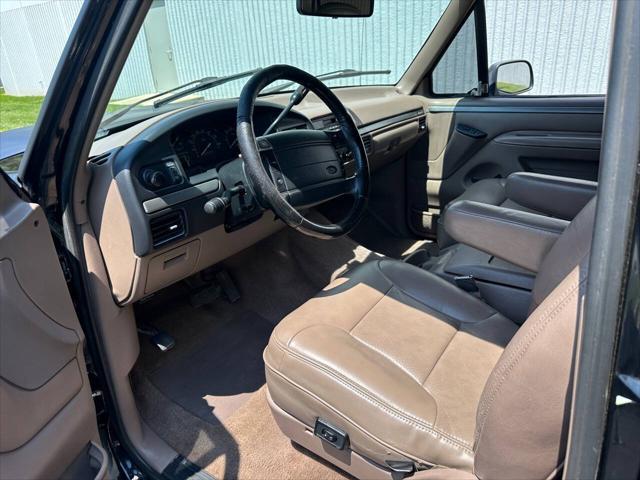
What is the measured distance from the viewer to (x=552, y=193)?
195 centimetres

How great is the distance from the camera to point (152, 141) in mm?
1444

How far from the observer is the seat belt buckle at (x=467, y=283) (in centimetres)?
173

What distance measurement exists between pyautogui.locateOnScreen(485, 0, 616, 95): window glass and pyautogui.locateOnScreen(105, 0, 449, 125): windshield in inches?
31.8

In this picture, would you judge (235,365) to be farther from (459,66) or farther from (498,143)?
(459,66)

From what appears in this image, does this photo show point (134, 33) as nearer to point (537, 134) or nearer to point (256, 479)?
point (256, 479)

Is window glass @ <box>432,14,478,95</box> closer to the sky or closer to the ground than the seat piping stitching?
closer to the sky

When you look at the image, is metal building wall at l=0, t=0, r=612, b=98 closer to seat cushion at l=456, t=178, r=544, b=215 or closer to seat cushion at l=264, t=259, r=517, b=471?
seat cushion at l=456, t=178, r=544, b=215

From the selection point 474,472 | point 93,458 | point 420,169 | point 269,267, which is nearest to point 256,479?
point 93,458

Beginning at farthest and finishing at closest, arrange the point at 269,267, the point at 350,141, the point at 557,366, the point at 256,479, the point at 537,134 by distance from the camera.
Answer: the point at 537,134 → the point at 269,267 → the point at 350,141 → the point at 256,479 → the point at 557,366

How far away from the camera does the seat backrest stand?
727 millimetres

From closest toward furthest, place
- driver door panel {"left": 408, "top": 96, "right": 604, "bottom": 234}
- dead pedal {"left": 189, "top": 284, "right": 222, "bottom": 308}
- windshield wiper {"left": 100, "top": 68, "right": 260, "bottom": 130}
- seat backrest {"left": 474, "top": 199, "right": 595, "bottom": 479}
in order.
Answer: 1. seat backrest {"left": 474, "top": 199, "right": 595, "bottom": 479}
2. windshield wiper {"left": 100, "top": 68, "right": 260, "bottom": 130}
3. dead pedal {"left": 189, "top": 284, "right": 222, "bottom": 308}
4. driver door panel {"left": 408, "top": 96, "right": 604, "bottom": 234}

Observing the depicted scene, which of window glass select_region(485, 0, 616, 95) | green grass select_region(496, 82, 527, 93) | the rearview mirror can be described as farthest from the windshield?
window glass select_region(485, 0, 616, 95)

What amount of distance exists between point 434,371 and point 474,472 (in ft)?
1.02

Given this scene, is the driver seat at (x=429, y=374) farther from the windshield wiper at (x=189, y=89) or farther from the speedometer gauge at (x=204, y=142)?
the windshield wiper at (x=189, y=89)
